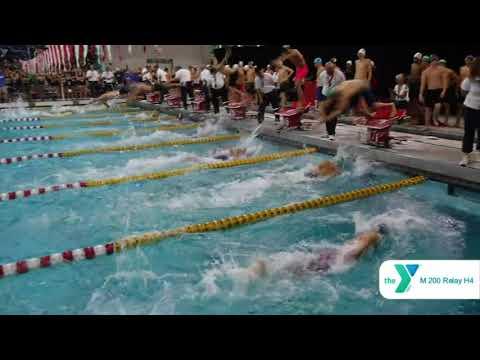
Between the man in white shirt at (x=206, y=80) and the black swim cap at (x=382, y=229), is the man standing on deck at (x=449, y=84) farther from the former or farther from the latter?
the man in white shirt at (x=206, y=80)

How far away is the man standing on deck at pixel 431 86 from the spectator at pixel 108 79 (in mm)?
12513

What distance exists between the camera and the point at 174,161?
6.87 meters

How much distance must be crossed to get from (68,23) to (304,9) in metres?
1.28

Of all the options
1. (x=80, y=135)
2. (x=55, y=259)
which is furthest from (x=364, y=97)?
(x=80, y=135)

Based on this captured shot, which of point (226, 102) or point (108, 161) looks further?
point (226, 102)

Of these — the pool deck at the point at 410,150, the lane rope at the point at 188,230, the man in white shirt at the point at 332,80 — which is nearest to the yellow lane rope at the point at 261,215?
the lane rope at the point at 188,230

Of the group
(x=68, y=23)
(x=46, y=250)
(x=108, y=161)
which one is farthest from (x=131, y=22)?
(x=108, y=161)

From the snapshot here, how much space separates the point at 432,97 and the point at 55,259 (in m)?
6.82

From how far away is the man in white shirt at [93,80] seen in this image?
1663 centimetres

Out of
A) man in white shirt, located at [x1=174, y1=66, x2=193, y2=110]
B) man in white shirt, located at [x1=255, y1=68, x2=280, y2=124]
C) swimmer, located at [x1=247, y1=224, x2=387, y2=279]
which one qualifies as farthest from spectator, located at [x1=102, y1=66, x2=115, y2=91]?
swimmer, located at [x1=247, y1=224, x2=387, y2=279]

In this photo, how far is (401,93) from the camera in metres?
8.31

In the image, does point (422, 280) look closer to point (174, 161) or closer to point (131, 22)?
point (131, 22)

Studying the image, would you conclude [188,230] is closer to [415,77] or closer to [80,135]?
[415,77]
